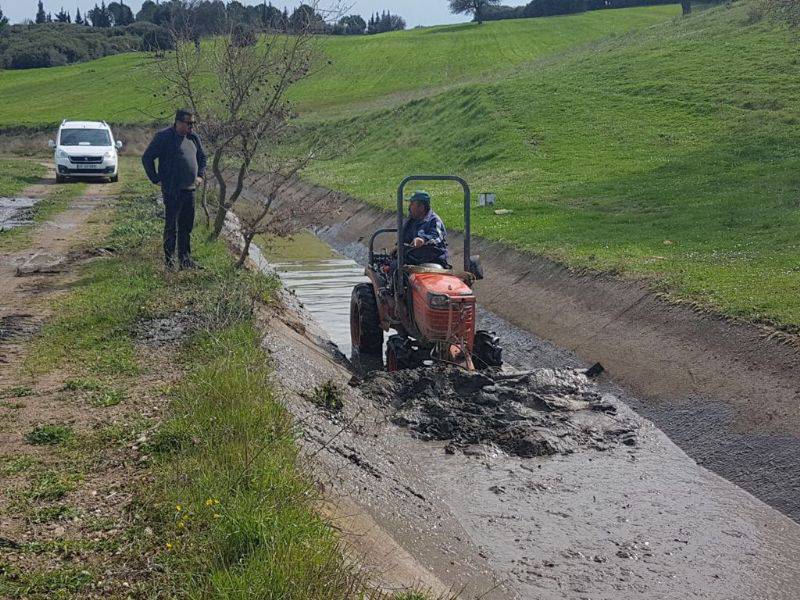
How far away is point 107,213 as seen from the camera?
22.3 m

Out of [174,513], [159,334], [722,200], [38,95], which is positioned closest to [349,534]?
[174,513]

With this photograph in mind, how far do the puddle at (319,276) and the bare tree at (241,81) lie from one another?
6.14 ft

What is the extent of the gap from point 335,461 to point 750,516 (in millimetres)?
3312

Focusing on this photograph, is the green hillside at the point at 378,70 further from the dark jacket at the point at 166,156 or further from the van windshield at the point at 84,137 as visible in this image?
the dark jacket at the point at 166,156

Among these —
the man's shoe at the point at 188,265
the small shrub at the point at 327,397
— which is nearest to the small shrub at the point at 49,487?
the small shrub at the point at 327,397

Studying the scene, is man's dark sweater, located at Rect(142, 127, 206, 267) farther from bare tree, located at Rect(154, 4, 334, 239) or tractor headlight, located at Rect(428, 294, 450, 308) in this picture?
tractor headlight, located at Rect(428, 294, 450, 308)

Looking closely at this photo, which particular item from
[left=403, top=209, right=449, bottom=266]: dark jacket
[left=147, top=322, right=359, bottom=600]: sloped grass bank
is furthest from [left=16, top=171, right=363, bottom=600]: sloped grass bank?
[left=403, top=209, right=449, bottom=266]: dark jacket

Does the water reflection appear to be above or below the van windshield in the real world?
below

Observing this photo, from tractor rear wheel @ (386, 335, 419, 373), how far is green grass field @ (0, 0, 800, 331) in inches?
145

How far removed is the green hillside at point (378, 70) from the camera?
65125 mm

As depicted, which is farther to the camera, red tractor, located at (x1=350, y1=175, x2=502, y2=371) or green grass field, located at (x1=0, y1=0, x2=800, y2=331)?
green grass field, located at (x1=0, y1=0, x2=800, y2=331)

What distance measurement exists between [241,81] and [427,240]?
648 centimetres

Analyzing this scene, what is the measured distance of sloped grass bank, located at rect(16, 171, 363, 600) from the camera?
4.83 m

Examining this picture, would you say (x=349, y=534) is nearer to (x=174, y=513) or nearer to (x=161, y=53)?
Result: (x=174, y=513)
